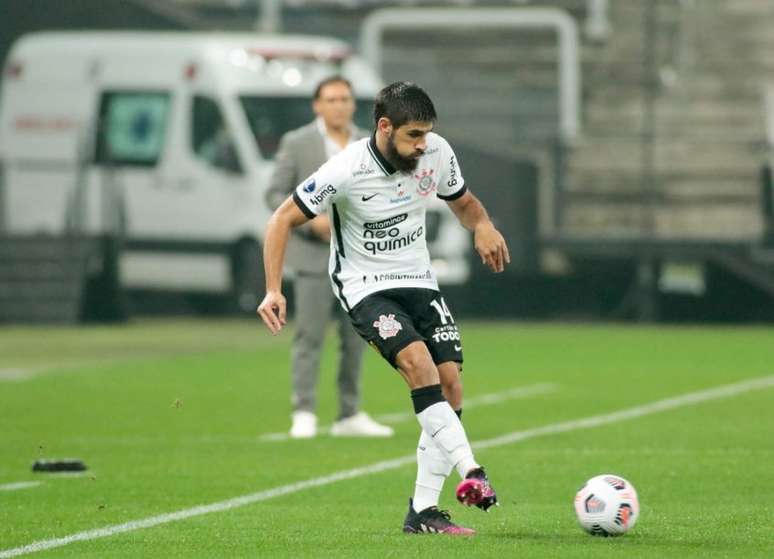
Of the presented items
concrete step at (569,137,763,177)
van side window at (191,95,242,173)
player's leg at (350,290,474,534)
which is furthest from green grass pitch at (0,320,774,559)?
concrete step at (569,137,763,177)

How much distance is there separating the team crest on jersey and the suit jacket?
414 cm

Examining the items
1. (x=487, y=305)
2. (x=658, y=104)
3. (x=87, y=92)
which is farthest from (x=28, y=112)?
(x=658, y=104)

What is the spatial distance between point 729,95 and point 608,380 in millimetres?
15083

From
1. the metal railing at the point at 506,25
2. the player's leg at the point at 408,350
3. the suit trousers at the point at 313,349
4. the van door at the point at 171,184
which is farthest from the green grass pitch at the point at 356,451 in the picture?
the metal railing at the point at 506,25

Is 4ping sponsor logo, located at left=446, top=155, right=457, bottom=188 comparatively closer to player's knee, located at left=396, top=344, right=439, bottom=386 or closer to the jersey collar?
the jersey collar

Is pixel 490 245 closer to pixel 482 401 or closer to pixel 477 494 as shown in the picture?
pixel 477 494

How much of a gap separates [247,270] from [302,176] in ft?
39.7

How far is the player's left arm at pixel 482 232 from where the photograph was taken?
9211 mm

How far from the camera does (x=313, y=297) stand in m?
13.4

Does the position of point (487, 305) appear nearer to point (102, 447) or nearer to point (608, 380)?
point (608, 380)

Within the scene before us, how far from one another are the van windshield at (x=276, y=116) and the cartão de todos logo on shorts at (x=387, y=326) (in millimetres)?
→ 16674

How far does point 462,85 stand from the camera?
30641 mm

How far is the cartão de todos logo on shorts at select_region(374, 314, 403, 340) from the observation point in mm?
8953

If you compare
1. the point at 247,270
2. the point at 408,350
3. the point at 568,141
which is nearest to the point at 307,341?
the point at 408,350
